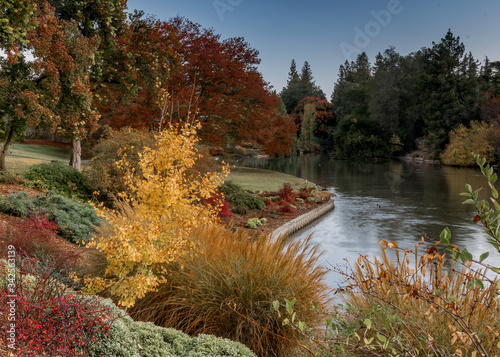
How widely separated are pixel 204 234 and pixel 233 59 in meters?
16.3

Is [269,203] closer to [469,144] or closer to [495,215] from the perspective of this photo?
[495,215]

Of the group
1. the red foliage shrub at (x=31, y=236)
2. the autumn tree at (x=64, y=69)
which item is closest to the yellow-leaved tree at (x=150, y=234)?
the red foliage shrub at (x=31, y=236)

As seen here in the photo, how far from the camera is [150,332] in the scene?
3.32m

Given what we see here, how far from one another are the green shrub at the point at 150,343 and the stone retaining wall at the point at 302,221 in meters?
7.24

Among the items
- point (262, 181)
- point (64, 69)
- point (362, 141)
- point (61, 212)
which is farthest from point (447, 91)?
point (61, 212)

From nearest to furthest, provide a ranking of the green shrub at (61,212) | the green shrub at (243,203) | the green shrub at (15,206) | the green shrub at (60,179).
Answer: the green shrub at (61,212) → the green shrub at (15,206) → the green shrub at (60,179) → the green shrub at (243,203)

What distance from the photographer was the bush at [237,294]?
4098 mm

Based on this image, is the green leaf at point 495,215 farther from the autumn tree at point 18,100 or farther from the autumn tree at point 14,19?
the autumn tree at point 18,100

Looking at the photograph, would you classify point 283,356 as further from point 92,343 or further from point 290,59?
point 290,59

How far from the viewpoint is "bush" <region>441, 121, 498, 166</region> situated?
36.1 metres

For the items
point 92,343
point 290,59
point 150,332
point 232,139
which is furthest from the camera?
point 290,59

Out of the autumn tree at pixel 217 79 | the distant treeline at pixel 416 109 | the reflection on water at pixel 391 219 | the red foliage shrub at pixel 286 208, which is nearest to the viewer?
the reflection on water at pixel 391 219

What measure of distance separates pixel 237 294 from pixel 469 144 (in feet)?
126

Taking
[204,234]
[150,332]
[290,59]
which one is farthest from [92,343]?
[290,59]
